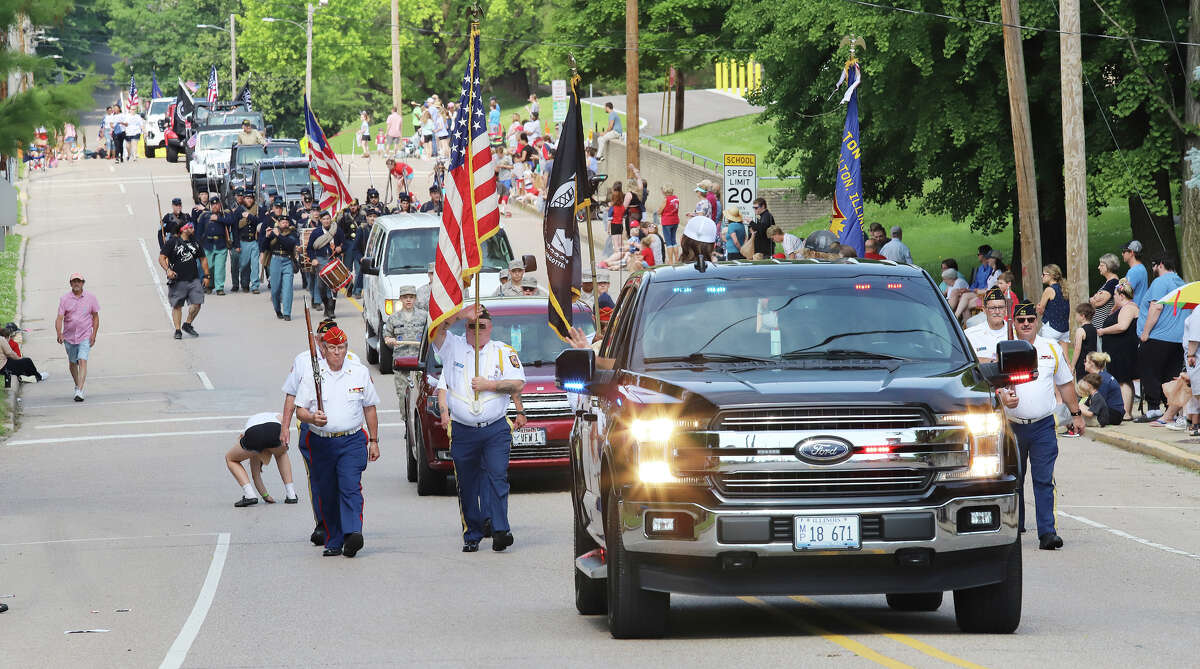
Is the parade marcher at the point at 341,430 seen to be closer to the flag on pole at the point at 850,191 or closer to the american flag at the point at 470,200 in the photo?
the american flag at the point at 470,200

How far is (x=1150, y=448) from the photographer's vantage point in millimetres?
20219

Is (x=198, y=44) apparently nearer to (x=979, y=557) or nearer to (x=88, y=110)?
(x=88, y=110)

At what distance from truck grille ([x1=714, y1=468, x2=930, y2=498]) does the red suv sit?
7745mm

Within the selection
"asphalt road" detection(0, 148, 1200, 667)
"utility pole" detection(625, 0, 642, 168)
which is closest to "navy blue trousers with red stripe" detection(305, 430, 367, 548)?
"asphalt road" detection(0, 148, 1200, 667)

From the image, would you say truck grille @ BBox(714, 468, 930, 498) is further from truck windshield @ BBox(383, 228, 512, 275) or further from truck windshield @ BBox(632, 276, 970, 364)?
truck windshield @ BBox(383, 228, 512, 275)

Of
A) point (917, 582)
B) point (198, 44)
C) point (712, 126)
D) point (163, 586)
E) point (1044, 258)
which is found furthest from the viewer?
point (198, 44)

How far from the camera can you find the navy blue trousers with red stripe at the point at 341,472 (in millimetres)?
13820

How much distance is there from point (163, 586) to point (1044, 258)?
79.3ft

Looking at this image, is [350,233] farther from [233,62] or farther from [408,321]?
[233,62]

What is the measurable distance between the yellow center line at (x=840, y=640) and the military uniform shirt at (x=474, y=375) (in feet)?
10.6

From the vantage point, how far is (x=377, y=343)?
97.2ft

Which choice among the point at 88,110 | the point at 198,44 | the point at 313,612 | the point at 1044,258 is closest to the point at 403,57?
the point at 198,44

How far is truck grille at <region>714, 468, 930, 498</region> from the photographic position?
29.0ft

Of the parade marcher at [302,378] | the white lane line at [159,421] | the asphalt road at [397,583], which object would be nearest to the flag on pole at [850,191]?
the asphalt road at [397,583]
